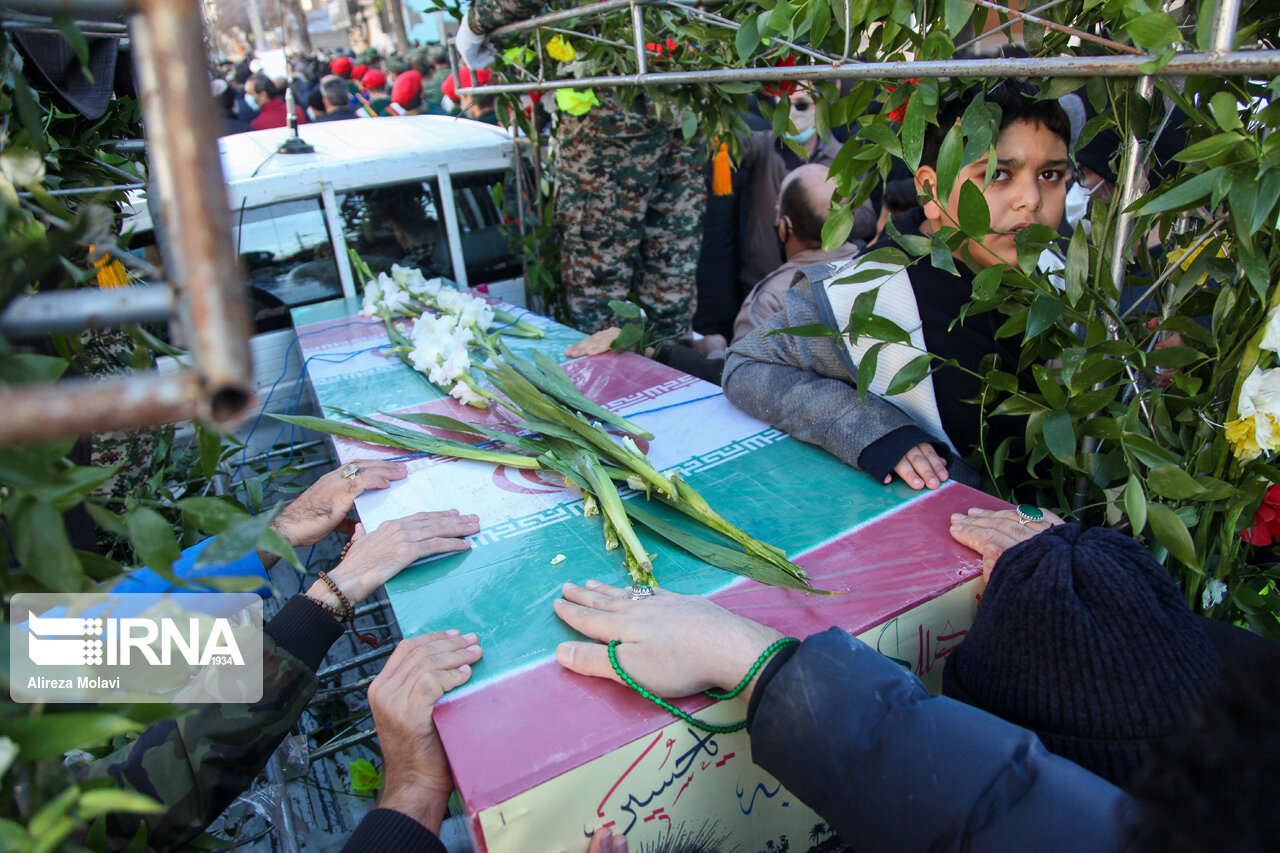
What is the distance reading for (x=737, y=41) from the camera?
5.52ft

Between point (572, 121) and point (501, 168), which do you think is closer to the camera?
point (572, 121)

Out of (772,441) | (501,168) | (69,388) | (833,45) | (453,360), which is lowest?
(772,441)

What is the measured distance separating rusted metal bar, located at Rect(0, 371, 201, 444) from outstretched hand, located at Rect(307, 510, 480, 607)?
1.12m

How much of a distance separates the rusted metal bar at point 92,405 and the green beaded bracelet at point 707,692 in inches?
32.6

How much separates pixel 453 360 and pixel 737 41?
1222 millimetres

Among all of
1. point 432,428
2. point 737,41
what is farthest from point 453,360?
point 737,41

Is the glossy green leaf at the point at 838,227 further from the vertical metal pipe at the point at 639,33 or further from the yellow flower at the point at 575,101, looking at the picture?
the yellow flower at the point at 575,101

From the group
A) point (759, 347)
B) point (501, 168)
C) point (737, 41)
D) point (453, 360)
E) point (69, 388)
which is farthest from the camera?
point (501, 168)

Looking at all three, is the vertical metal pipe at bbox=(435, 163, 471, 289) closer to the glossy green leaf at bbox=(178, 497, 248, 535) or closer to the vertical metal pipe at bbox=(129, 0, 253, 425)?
the glossy green leaf at bbox=(178, 497, 248, 535)

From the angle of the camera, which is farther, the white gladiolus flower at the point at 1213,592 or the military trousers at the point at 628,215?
the military trousers at the point at 628,215

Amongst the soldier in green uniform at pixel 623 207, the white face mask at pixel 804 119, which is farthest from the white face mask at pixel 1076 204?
the soldier in green uniform at pixel 623 207

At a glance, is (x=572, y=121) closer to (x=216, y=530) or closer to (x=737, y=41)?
(x=737, y=41)

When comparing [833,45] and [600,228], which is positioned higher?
[833,45]

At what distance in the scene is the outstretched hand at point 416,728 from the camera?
1.18m
